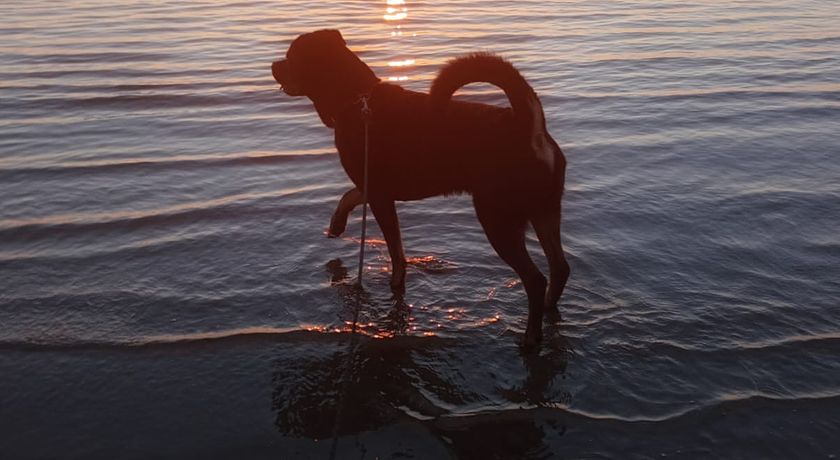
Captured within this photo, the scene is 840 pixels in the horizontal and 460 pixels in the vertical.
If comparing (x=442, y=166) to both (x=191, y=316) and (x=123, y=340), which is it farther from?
(x=123, y=340)

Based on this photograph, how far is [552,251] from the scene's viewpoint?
4.96 m

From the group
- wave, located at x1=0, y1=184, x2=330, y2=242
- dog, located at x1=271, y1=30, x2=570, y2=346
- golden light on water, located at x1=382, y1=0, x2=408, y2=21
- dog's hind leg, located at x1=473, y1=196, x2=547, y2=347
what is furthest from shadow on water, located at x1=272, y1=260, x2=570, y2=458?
golden light on water, located at x1=382, y1=0, x2=408, y2=21

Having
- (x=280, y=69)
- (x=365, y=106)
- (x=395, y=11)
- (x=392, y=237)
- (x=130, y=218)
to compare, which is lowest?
(x=395, y=11)

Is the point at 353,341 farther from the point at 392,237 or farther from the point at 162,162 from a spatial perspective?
the point at 162,162

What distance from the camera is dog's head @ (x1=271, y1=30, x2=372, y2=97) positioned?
219 inches

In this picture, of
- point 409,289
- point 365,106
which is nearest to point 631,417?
point 409,289

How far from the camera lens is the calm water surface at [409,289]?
393cm

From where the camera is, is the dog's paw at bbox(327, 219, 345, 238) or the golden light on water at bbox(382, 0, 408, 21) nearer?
the dog's paw at bbox(327, 219, 345, 238)

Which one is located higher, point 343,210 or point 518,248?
point 518,248

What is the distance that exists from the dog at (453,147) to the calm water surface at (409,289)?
0.50m

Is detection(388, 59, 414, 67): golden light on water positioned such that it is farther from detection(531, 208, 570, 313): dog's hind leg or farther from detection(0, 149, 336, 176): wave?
detection(531, 208, 570, 313): dog's hind leg

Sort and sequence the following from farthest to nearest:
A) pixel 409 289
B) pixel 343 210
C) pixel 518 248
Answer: pixel 343 210, pixel 409 289, pixel 518 248

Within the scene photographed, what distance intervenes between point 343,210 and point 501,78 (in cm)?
209

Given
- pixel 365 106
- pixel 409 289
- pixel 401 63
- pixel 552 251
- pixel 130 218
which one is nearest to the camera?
pixel 552 251
